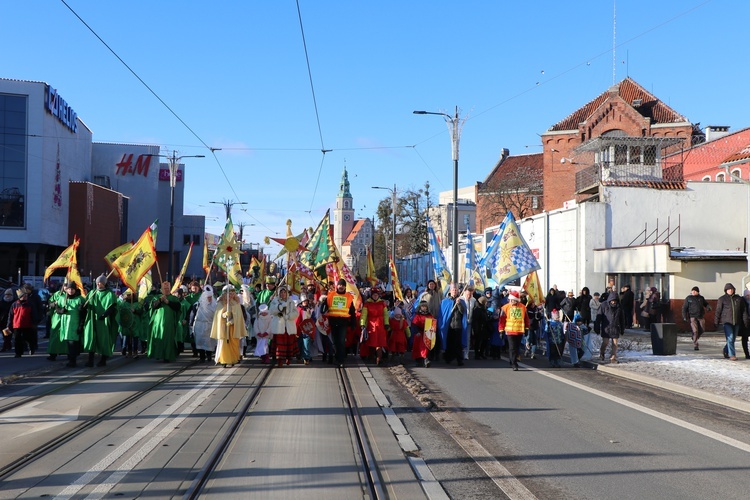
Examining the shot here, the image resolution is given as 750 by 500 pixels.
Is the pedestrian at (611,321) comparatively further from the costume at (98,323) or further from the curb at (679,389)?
the costume at (98,323)

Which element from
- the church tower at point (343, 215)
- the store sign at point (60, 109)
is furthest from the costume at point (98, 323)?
the church tower at point (343, 215)

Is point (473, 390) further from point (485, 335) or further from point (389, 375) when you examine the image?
point (485, 335)

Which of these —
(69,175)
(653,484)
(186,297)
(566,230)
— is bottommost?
(653,484)

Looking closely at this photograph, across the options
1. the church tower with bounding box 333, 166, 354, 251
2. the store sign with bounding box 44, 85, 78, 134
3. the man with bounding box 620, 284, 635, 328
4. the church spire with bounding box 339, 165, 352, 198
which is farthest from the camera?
the church tower with bounding box 333, 166, 354, 251

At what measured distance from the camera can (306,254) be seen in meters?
25.0

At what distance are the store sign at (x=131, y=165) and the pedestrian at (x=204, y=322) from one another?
6468cm

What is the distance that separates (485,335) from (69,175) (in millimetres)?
51598

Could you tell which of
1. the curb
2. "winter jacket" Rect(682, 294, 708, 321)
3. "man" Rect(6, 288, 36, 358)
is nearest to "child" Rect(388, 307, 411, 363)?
the curb

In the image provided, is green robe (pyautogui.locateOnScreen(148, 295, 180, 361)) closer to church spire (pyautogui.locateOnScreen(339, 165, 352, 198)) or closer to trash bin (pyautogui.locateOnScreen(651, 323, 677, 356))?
trash bin (pyautogui.locateOnScreen(651, 323, 677, 356))

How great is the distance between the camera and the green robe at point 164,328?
1608cm

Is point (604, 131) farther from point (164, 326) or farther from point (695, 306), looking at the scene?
point (164, 326)

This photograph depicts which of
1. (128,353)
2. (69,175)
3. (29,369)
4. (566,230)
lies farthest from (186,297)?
(69,175)

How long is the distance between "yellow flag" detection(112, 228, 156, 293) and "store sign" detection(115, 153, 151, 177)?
63.2 meters

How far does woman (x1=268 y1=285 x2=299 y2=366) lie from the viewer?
51.6 ft
